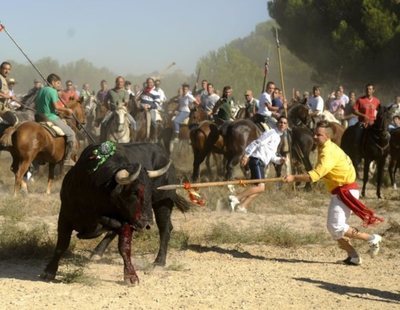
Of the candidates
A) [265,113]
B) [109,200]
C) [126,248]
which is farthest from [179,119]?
[109,200]

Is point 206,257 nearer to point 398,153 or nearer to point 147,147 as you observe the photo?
point 147,147

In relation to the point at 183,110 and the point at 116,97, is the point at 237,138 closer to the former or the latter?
the point at 116,97

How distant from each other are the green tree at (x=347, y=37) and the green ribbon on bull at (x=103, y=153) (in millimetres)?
26266

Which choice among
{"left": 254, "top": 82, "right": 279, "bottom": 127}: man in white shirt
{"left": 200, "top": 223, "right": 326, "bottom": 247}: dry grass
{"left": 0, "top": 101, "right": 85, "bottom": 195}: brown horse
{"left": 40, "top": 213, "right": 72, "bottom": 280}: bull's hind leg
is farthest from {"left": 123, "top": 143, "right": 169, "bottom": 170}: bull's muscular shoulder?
{"left": 254, "top": 82, "right": 279, "bottom": 127}: man in white shirt

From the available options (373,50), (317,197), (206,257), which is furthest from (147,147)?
(373,50)

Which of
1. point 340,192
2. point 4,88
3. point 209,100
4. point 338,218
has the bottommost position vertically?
point 338,218

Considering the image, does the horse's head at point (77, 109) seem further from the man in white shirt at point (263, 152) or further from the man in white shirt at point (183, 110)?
the man in white shirt at point (183, 110)

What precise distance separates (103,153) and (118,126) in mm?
11004

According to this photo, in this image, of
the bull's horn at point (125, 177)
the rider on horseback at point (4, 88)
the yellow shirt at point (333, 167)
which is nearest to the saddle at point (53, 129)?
the rider on horseback at point (4, 88)

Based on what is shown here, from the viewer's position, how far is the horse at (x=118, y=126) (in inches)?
741

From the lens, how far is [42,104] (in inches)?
588

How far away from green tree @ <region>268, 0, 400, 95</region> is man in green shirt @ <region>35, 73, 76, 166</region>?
19874 mm

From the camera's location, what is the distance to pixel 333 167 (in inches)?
366

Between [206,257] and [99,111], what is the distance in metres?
15.2
